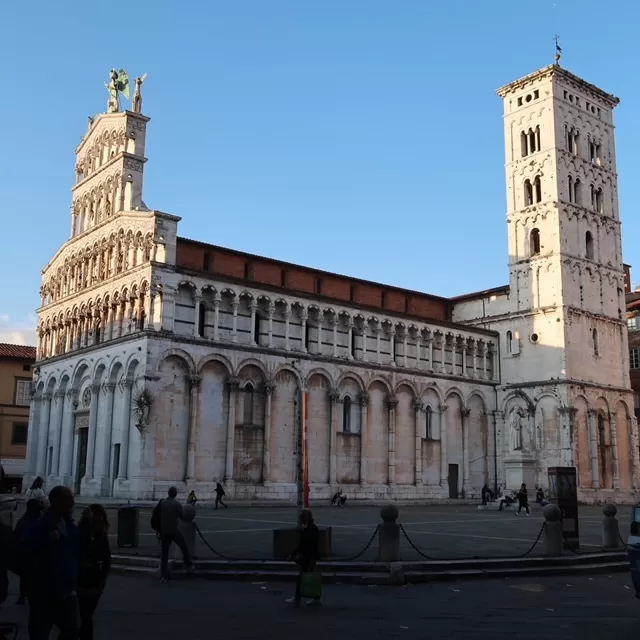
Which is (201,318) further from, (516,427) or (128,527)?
(516,427)

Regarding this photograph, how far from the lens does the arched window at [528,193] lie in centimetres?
5428

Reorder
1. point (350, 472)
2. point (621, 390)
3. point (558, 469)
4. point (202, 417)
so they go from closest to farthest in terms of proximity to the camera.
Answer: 1. point (558, 469)
2. point (202, 417)
3. point (350, 472)
4. point (621, 390)

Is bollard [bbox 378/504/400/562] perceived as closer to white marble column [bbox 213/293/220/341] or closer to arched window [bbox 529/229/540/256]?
white marble column [bbox 213/293/220/341]

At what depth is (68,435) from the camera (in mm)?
43344

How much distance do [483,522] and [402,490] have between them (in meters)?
18.1

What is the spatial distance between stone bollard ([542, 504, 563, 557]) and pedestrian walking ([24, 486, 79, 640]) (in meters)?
13.1

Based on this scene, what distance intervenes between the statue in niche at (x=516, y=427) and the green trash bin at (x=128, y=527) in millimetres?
37174

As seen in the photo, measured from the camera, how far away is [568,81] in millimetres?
54312

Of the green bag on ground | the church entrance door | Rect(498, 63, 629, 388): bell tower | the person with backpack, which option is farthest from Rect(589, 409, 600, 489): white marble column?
the green bag on ground

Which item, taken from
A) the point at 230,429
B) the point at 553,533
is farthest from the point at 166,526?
the point at 230,429

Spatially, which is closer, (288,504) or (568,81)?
(288,504)

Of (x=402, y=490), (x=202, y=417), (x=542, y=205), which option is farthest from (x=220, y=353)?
(x=542, y=205)

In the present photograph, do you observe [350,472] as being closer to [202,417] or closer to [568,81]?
[202,417]

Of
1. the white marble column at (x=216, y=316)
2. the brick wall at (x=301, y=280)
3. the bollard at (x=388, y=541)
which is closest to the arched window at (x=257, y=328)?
the brick wall at (x=301, y=280)
